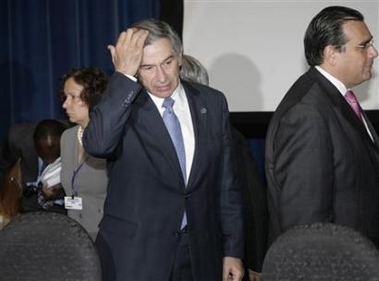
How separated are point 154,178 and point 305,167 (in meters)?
0.42

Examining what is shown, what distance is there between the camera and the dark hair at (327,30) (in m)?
2.33

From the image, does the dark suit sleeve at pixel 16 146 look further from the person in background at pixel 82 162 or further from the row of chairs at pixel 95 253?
the row of chairs at pixel 95 253

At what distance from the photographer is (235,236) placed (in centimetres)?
226

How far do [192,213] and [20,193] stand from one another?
145cm

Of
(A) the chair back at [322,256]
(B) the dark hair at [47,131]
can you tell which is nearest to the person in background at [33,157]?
(B) the dark hair at [47,131]

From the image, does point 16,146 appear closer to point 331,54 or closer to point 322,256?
point 331,54

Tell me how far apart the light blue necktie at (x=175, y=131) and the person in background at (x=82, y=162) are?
0.64 meters

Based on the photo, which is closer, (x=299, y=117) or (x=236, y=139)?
(x=299, y=117)

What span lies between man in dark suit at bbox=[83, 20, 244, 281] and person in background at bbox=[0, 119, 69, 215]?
3.67 ft

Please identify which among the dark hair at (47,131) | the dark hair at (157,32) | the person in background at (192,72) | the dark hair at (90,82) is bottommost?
the dark hair at (47,131)

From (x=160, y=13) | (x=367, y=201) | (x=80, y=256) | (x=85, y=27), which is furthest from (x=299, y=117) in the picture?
(x=85, y=27)

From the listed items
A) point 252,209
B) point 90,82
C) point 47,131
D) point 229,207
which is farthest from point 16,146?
point 229,207

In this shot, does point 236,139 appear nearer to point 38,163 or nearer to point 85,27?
point 38,163

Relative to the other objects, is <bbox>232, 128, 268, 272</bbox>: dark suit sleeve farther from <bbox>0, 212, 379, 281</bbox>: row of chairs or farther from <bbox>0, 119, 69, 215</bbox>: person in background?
<bbox>0, 212, 379, 281</bbox>: row of chairs
